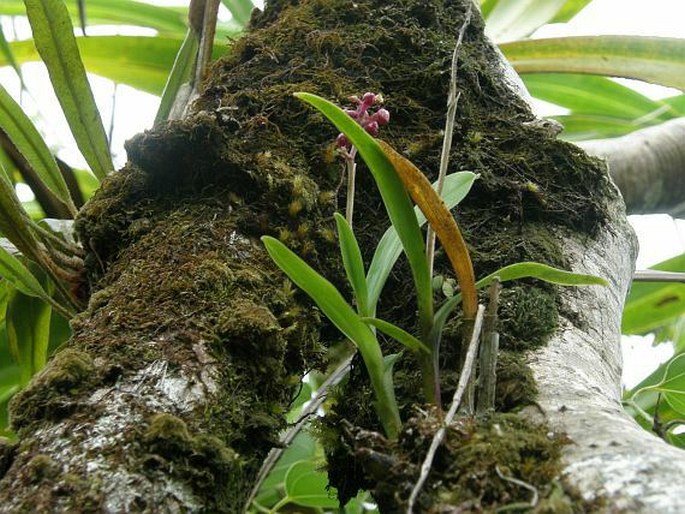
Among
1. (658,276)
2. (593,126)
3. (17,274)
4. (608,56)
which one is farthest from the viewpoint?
(593,126)

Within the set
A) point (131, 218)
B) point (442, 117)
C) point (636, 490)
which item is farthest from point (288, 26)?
point (636, 490)

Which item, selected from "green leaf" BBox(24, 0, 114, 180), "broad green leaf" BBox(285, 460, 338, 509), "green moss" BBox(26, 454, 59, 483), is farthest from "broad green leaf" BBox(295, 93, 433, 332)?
"broad green leaf" BBox(285, 460, 338, 509)

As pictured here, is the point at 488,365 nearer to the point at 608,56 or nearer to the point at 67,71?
the point at 67,71

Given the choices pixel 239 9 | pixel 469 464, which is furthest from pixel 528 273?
pixel 239 9

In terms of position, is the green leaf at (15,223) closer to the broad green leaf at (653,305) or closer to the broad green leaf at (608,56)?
the broad green leaf at (608,56)

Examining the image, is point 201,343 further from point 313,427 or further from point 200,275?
point 313,427

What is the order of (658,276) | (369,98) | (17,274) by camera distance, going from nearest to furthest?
1. (369,98)
2. (17,274)
3. (658,276)

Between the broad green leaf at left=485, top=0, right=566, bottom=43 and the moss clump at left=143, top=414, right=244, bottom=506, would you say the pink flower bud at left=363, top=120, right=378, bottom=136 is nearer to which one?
the moss clump at left=143, top=414, right=244, bottom=506
